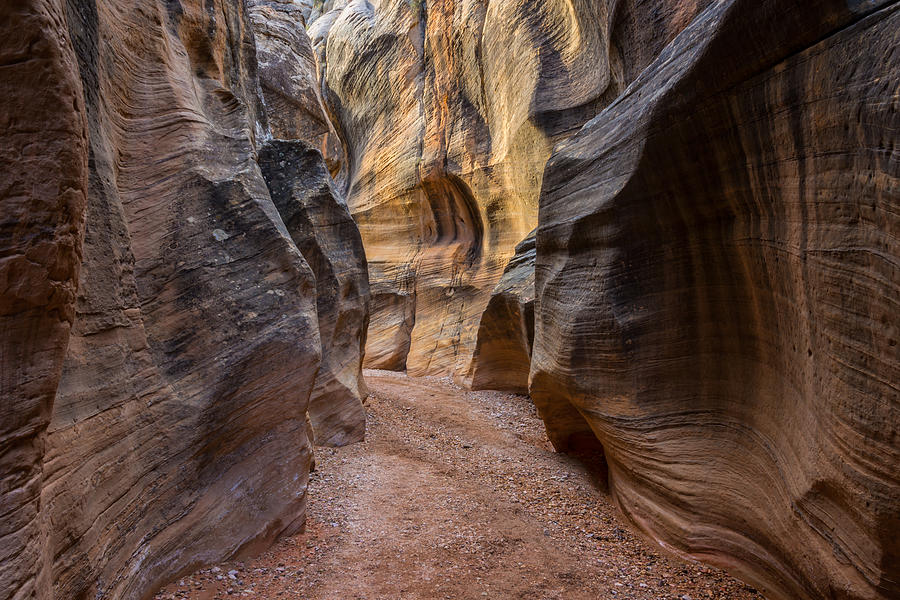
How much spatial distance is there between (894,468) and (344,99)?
66.4 ft

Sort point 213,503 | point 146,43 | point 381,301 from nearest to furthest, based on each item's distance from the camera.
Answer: point 213,503
point 146,43
point 381,301

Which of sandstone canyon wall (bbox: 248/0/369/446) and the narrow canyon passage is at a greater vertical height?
sandstone canyon wall (bbox: 248/0/369/446)

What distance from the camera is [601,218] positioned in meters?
4.62

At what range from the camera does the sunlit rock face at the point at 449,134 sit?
455 inches

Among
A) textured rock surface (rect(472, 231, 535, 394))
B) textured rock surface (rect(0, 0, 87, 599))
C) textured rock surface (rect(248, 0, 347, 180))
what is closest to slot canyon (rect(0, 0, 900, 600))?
textured rock surface (rect(0, 0, 87, 599))

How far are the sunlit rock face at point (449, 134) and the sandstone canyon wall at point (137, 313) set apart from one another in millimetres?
7753

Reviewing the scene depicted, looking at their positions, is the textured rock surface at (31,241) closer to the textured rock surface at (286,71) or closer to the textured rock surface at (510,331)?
the textured rock surface at (510,331)

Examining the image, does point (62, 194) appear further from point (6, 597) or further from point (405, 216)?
point (405, 216)

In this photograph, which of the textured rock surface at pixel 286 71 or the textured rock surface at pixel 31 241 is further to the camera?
the textured rock surface at pixel 286 71

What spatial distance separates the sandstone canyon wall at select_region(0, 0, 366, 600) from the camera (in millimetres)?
1848

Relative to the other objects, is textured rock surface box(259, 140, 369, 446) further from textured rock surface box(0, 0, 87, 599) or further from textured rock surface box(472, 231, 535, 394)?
textured rock surface box(0, 0, 87, 599)

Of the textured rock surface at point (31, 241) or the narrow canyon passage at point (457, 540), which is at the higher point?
the textured rock surface at point (31, 241)

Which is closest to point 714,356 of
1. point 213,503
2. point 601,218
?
point 601,218

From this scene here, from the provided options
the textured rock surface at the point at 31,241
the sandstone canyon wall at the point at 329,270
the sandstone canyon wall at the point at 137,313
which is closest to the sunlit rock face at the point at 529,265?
the sandstone canyon wall at the point at 329,270
